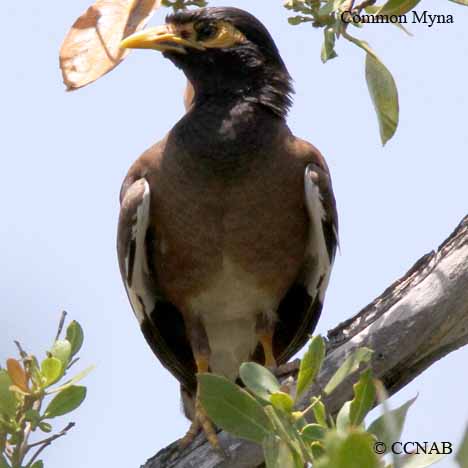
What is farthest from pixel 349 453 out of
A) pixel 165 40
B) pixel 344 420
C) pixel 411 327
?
pixel 165 40

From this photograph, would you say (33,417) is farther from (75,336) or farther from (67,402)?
(75,336)

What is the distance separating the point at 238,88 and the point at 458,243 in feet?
5.50

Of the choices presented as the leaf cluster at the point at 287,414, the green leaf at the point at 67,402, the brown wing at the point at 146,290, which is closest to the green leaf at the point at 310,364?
the leaf cluster at the point at 287,414

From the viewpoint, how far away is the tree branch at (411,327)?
3377 millimetres

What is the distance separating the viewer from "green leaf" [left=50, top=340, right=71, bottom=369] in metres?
2.79

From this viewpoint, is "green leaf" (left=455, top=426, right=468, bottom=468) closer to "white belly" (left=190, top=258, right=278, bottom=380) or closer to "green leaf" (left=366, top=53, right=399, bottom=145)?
"green leaf" (left=366, top=53, right=399, bottom=145)

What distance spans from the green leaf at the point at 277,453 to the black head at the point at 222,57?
8.62 ft

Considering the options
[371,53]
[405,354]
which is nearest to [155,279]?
[405,354]

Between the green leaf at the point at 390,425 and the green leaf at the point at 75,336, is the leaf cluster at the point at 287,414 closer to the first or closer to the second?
the green leaf at the point at 390,425

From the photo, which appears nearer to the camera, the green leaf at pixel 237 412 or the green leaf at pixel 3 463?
the green leaf at pixel 237 412

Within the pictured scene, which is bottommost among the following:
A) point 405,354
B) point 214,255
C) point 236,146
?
point 405,354

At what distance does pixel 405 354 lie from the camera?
3391 mm

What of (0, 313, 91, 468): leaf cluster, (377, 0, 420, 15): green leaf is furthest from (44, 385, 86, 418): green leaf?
(377, 0, 420, 15): green leaf

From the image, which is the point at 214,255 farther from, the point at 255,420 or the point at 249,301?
the point at 255,420
